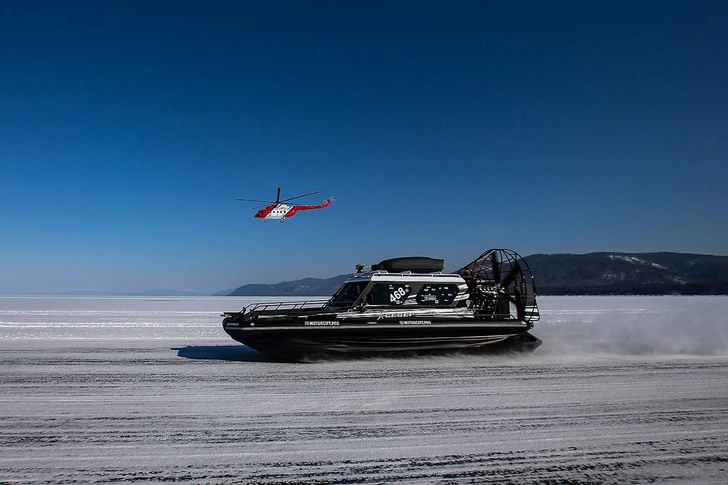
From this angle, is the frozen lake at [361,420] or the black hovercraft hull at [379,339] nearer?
the frozen lake at [361,420]

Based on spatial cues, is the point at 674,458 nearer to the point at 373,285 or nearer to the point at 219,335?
the point at 373,285

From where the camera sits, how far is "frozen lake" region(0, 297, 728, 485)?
3998 mm

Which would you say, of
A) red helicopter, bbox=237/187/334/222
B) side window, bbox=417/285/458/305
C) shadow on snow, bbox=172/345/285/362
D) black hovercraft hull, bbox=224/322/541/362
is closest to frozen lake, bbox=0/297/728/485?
shadow on snow, bbox=172/345/285/362

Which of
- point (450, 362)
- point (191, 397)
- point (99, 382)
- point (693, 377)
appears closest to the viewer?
point (191, 397)

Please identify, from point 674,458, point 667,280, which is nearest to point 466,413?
point 674,458

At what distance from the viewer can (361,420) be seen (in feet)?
18.2

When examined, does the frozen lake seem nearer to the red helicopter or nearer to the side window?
the side window

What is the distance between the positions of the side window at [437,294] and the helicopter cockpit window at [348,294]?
1.27 meters

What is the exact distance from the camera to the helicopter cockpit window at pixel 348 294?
10672 millimetres

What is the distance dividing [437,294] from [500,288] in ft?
6.20

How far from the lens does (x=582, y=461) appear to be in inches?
167

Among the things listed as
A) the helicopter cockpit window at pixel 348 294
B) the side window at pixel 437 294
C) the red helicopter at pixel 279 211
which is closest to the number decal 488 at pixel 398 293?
the side window at pixel 437 294

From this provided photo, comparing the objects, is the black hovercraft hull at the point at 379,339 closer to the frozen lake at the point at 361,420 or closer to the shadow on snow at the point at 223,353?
the frozen lake at the point at 361,420

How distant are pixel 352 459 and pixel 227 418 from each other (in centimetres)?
198
